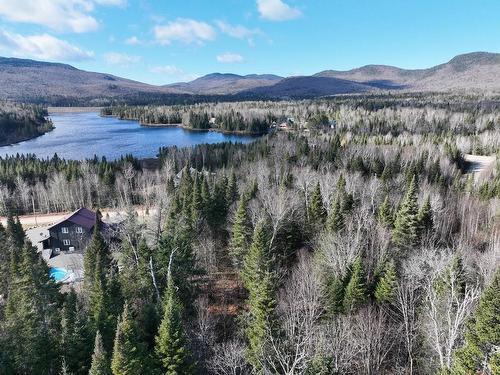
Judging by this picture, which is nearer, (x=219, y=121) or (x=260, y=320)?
(x=260, y=320)

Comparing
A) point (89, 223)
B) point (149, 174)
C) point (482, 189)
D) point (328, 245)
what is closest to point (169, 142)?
point (149, 174)

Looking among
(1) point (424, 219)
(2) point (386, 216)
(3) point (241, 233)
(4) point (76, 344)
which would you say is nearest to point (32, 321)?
(4) point (76, 344)

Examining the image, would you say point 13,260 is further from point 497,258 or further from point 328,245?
point 497,258

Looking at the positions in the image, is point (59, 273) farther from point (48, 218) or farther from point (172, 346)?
point (172, 346)

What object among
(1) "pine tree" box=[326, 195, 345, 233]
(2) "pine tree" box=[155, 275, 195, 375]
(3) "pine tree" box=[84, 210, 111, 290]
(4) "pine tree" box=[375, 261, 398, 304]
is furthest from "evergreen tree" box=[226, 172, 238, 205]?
(2) "pine tree" box=[155, 275, 195, 375]

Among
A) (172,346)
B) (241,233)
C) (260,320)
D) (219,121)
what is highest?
(219,121)

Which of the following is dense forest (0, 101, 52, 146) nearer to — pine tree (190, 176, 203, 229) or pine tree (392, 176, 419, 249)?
pine tree (190, 176, 203, 229)
